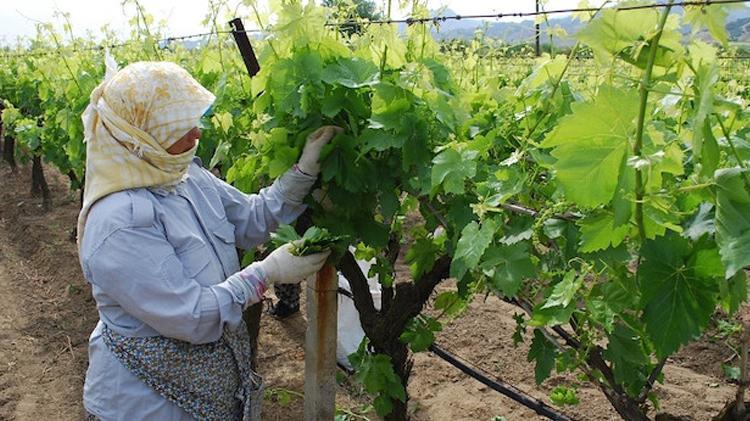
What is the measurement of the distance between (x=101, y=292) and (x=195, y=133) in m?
0.58

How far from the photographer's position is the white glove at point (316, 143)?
2.35 m

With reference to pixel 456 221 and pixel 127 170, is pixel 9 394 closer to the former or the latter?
pixel 127 170

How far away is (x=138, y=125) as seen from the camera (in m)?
2.16

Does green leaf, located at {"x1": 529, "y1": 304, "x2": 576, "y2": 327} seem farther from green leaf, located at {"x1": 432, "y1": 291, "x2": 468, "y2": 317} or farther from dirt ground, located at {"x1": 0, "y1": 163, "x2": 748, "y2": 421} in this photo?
dirt ground, located at {"x1": 0, "y1": 163, "x2": 748, "y2": 421}

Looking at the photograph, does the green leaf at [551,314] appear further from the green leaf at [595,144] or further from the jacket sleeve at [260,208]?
the jacket sleeve at [260,208]

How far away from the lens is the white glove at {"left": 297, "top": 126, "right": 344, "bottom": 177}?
235 centimetres

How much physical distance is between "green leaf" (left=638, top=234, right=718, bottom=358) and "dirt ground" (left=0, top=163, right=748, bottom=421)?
94.7 inches

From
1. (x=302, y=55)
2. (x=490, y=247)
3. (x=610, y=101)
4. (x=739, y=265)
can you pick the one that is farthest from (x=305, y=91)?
(x=739, y=265)

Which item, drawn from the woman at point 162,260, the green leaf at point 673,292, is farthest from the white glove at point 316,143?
the green leaf at point 673,292

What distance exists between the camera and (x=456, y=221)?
206cm

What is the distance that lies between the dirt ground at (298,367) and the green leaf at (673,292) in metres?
2.41

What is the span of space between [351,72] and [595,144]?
Answer: 107 centimetres

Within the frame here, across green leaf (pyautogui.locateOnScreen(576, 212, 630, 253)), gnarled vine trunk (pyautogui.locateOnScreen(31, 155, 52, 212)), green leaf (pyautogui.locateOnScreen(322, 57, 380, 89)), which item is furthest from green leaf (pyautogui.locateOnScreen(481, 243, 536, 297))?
gnarled vine trunk (pyautogui.locateOnScreen(31, 155, 52, 212))

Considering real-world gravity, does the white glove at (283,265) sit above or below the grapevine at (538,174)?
below
